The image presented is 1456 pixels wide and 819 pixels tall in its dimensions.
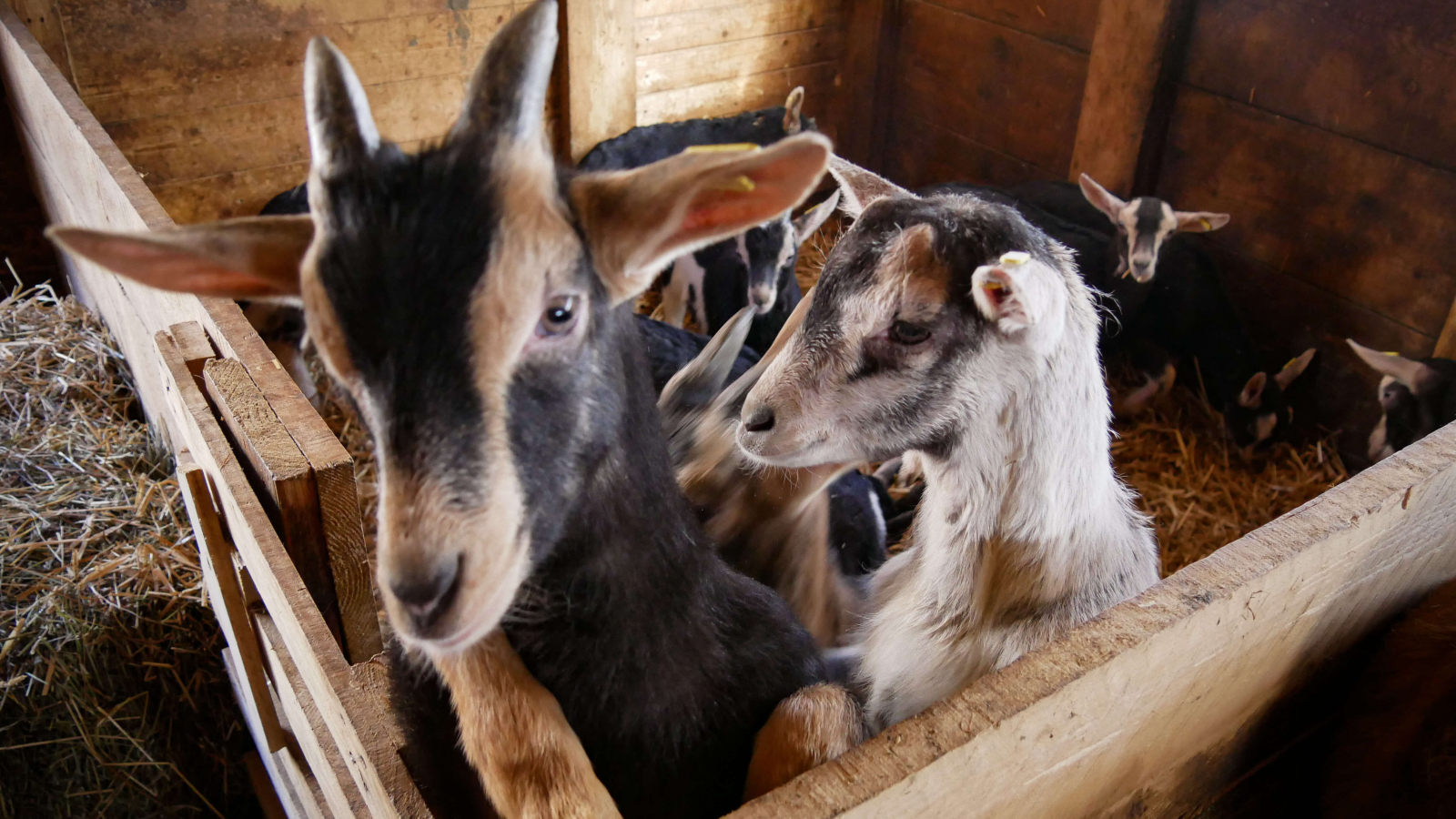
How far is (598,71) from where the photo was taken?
4551 mm

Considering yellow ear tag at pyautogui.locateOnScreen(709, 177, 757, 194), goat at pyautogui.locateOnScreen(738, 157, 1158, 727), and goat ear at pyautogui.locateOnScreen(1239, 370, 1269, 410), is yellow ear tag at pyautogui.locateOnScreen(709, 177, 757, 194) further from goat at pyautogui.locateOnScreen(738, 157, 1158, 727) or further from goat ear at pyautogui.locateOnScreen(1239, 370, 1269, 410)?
goat ear at pyautogui.locateOnScreen(1239, 370, 1269, 410)

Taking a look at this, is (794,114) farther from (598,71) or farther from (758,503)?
(758,503)

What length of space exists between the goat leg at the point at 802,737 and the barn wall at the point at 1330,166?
3.13 metres

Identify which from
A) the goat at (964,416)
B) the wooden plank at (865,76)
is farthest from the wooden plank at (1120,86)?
the goat at (964,416)

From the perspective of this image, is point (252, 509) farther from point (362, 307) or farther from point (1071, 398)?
point (1071, 398)

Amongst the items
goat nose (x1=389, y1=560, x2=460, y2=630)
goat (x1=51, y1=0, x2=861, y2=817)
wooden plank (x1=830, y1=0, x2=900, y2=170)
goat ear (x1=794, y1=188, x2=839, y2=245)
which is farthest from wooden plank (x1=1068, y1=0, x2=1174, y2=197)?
goat nose (x1=389, y1=560, x2=460, y2=630)

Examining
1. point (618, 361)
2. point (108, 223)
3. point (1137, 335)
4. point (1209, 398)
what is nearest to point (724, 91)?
point (1137, 335)

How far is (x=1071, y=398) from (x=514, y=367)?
1.09 metres

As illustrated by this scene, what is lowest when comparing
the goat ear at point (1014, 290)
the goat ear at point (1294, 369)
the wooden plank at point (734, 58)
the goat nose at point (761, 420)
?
the goat ear at point (1294, 369)

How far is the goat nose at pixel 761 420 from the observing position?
1862 mm

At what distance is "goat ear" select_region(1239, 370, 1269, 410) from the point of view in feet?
12.7

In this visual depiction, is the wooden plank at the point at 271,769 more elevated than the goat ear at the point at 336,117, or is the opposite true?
the goat ear at the point at 336,117

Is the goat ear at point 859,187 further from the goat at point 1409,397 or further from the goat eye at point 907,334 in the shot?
the goat at point 1409,397

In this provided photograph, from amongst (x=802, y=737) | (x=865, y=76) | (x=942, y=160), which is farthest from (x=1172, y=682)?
(x=865, y=76)
